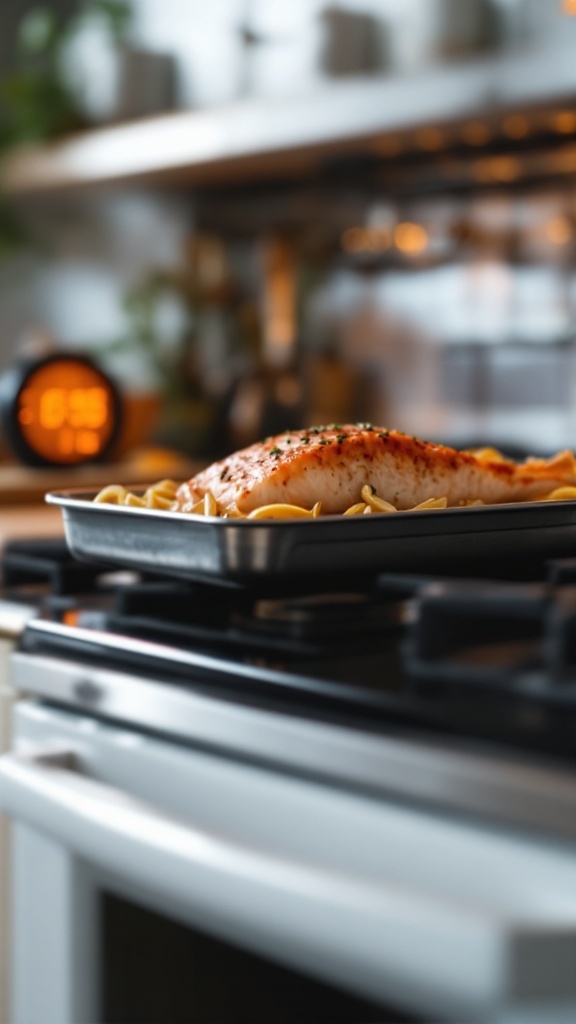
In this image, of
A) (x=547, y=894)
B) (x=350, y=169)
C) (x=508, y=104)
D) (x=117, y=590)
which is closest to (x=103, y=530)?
(x=117, y=590)

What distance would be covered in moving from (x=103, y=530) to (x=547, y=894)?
0.38 metres

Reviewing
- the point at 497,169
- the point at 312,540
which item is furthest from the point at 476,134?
the point at 312,540

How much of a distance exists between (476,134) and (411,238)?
56 cm

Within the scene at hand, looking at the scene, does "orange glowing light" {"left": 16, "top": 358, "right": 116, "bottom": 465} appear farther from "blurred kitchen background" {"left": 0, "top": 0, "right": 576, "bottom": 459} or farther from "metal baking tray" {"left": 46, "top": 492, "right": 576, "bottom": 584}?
"blurred kitchen background" {"left": 0, "top": 0, "right": 576, "bottom": 459}

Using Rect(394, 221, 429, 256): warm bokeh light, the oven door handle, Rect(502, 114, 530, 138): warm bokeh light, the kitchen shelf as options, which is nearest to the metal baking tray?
the oven door handle

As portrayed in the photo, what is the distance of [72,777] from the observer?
0.73m

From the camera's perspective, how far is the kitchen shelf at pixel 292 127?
2695 mm

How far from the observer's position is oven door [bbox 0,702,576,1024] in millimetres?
515

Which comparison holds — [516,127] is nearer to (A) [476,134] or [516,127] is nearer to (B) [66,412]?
(A) [476,134]

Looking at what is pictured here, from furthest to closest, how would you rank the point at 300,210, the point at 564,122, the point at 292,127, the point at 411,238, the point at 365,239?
the point at 300,210 < the point at 365,239 < the point at 411,238 < the point at 292,127 < the point at 564,122

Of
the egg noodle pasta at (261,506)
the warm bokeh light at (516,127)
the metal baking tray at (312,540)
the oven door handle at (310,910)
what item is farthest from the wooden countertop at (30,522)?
the warm bokeh light at (516,127)

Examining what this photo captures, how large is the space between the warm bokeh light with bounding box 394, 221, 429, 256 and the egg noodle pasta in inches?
120

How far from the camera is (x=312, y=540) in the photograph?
27.5 inches

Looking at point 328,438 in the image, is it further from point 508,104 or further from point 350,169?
point 350,169
